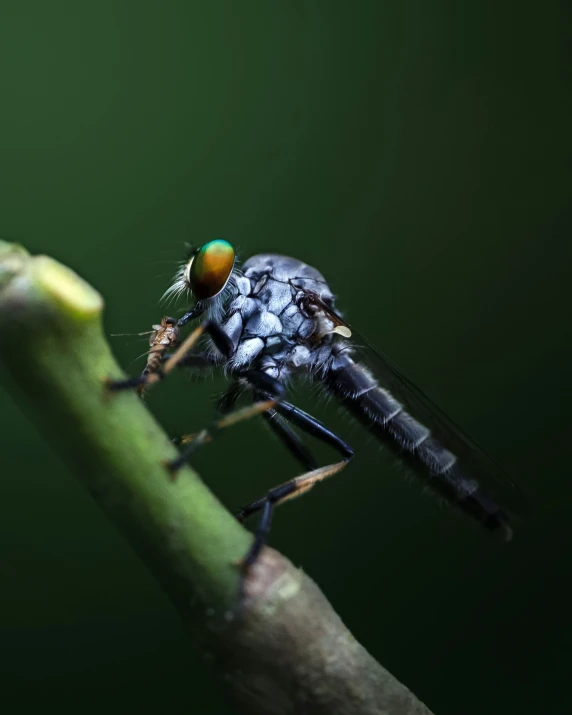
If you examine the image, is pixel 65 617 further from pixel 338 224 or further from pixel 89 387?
pixel 89 387

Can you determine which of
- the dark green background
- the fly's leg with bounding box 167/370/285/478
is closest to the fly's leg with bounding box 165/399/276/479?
the fly's leg with bounding box 167/370/285/478

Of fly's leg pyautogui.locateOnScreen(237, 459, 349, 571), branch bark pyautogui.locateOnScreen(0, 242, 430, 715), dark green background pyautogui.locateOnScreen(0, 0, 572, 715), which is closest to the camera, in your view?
branch bark pyautogui.locateOnScreen(0, 242, 430, 715)

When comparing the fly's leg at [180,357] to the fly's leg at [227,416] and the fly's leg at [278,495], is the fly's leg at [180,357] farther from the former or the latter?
the fly's leg at [278,495]

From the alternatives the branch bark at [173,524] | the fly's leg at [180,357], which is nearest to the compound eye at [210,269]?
the fly's leg at [180,357]

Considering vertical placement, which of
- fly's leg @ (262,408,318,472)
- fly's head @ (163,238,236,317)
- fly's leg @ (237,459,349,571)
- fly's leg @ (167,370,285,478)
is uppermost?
fly's head @ (163,238,236,317)

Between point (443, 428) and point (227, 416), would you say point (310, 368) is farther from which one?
point (227, 416)

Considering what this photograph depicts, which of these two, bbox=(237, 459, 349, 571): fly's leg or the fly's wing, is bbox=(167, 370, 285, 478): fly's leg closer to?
bbox=(237, 459, 349, 571): fly's leg

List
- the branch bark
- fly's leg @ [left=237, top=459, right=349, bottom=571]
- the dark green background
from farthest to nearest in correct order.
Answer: the dark green background, fly's leg @ [left=237, top=459, right=349, bottom=571], the branch bark

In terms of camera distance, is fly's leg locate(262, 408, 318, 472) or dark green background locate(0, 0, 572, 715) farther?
dark green background locate(0, 0, 572, 715)

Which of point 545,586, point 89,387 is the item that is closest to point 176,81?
point 545,586

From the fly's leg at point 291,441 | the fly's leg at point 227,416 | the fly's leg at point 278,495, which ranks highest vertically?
the fly's leg at point 227,416
